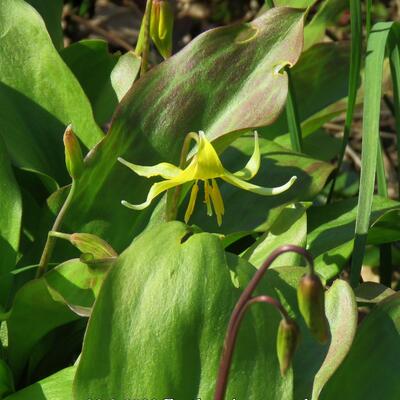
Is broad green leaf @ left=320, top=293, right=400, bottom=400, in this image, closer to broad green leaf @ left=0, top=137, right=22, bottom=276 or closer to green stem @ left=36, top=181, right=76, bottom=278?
green stem @ left=36, top=181, right=76, bottom=278

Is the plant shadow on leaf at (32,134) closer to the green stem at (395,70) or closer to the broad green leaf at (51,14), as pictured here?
the broad green leaf at (51,14)

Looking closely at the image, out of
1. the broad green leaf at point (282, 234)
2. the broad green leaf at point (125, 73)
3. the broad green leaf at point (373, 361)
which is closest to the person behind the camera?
the broad green leaf at point (373, 361)

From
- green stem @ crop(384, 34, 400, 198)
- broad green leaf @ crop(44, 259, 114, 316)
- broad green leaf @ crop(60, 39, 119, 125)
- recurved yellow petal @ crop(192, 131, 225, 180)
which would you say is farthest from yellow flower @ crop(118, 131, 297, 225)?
broad green leaf @ crop(60, 39, 119, 125)

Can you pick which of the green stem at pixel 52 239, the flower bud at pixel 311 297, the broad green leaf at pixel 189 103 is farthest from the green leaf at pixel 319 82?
the flower bud at pixel 311 297

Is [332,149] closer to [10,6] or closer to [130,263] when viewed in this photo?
[10,6]

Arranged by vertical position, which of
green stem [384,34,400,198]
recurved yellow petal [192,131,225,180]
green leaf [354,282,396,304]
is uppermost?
recurved yellow petal [192,131,225,180]

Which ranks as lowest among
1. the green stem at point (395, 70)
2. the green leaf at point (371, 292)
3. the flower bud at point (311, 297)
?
the green leaf at point (371, 292)

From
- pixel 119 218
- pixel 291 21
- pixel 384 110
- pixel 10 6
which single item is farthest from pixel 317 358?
pixel 384 110

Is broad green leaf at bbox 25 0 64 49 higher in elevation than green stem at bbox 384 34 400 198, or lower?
higher
